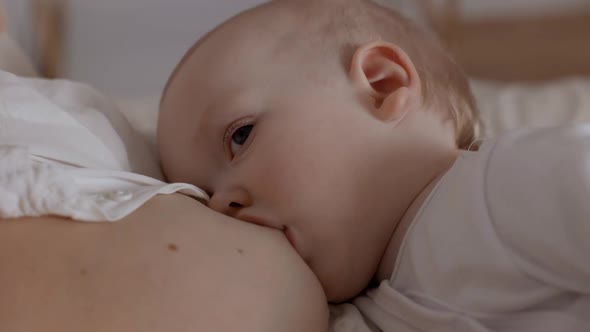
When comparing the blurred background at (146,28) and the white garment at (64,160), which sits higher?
the white garment at (64,160)

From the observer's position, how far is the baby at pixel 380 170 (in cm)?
65

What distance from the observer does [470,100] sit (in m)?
0.99

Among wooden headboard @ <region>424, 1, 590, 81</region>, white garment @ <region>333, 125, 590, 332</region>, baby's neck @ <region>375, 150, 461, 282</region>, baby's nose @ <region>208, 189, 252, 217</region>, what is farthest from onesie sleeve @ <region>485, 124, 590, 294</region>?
wooden headboard @ <region>424, 1, 590, 81</region>

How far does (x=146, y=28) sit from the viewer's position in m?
2.44

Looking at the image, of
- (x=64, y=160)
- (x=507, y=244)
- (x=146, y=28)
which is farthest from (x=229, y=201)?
(x=146, y=28)

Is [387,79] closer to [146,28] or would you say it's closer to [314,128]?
[314,128]

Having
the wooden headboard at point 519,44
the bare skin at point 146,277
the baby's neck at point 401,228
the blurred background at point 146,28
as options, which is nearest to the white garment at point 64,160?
the bare skin at point 146,277

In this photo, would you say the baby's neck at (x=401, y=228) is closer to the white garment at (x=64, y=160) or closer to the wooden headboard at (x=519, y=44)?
the white garment at (x=64, y=160)

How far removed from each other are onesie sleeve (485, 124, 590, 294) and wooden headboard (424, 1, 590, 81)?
1.68 m

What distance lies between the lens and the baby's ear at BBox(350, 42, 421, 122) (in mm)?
818

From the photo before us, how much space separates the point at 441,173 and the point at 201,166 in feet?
0.95

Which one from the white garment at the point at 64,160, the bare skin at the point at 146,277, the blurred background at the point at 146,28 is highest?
the white garment at the point at 64,160

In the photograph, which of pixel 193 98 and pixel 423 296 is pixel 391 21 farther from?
pixel 423 296

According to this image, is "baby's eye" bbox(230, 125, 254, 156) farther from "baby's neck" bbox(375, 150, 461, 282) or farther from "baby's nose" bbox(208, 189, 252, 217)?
"baby's neck" bbox(375, 150, 461, 282)
